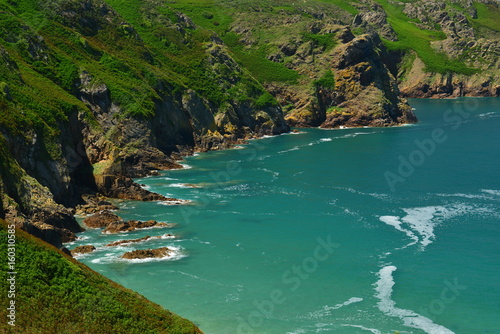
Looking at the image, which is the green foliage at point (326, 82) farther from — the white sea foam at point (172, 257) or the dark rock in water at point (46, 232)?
the dark rock in water at point (46, 232)

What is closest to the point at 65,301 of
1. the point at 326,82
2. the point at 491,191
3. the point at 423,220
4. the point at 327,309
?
the point at 327,309

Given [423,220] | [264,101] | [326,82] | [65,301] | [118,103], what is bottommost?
[423,220]

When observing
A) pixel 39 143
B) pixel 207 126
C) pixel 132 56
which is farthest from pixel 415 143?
pixel 39 143

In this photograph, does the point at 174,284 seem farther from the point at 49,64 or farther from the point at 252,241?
the point at 49,64

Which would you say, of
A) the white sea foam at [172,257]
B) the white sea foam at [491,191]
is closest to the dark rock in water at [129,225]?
the white sea foam at [172,257]

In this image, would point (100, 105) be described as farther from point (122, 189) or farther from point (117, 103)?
point (122, 189)

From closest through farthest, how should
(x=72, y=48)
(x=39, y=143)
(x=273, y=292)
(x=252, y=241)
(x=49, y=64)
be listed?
1. (x=273, y=292)
2. (x=252, y=241)
3. (x=39, y=143)
4. (x=49, y=64)
5. (x=72, y=48)
